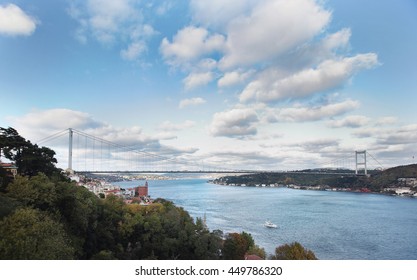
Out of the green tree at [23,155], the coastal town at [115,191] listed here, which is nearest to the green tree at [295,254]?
the green tree at [23,155]

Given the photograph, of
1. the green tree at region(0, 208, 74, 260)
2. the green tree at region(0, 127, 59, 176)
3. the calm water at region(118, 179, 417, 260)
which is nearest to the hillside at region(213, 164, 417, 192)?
the calm water at region(118, 179, 417, 260)

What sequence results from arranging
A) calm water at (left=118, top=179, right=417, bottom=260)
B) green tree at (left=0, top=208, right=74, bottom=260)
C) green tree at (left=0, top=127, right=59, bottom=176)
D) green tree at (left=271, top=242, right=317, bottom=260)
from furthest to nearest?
calm water at (left=118, top=179, right=417, bottom=260)
green tree at (left=0, top=127, right=59, bottom=176)
green tree at (left=271, top=242, right=317, bottom=260)
green tree at (left=0, top=208, right=74, bottom=260)

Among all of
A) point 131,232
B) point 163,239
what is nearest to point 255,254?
point 163,239

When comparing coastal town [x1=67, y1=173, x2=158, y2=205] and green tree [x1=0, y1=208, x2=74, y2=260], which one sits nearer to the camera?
green tree [x1=0, y1=208, x2=74, y2=260]

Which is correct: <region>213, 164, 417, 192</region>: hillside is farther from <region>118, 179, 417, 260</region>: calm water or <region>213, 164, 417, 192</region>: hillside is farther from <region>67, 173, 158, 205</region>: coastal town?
<region>67, 173, 158, 205</region>: coastal town

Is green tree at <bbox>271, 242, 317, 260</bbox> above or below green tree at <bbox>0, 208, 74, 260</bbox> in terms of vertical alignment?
below

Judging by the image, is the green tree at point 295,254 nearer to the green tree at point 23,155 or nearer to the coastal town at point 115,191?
the green tree at point 23,155

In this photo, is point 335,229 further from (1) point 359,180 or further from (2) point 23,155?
(1) point 359,180

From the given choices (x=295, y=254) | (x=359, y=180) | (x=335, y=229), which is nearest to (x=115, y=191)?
(x=335, y=229)
